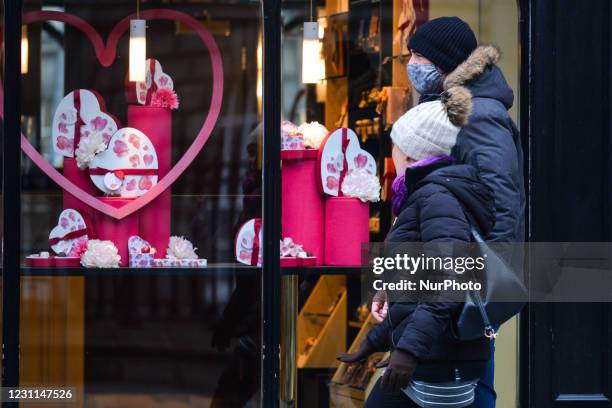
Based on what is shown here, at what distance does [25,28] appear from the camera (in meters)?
5.28

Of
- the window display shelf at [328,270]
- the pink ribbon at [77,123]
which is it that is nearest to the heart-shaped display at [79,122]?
the pink ribbon at [77,123]

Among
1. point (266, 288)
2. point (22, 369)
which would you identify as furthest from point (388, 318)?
point (22, 369)

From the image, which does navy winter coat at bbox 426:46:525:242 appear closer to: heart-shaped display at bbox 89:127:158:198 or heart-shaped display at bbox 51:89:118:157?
heart-shaped display at bbox 89:127:158:198

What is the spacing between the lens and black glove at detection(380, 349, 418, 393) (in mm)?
3504

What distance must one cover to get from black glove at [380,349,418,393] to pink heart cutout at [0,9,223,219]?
1933 mm

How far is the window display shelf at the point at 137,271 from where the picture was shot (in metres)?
5.01

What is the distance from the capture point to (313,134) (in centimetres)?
518

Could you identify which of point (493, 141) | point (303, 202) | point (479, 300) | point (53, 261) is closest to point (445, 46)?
point (493, 141)

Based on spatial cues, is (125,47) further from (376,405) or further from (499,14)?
(376,405)

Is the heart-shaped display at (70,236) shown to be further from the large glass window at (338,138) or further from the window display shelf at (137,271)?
the large glass window at (338,138)

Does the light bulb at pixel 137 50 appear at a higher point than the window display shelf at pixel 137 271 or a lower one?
higher

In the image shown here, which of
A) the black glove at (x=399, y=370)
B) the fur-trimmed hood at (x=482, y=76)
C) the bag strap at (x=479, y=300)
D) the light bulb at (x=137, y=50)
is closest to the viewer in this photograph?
the black glove at (x=399, y=370)

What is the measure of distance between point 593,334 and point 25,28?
3161 mm

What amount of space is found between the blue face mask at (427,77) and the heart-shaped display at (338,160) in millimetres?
968
